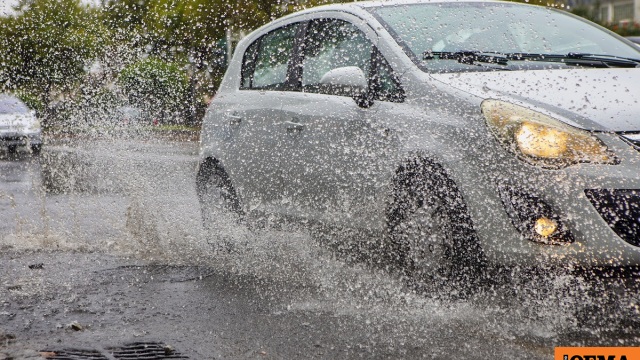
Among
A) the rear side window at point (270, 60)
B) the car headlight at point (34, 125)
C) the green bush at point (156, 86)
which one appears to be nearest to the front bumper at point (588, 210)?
the rear side window at point (270, 60)

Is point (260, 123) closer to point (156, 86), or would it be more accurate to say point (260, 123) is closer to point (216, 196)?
point (216, 196)

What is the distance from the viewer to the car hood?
4215 millimetres

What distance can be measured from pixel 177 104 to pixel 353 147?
31310 millimetres

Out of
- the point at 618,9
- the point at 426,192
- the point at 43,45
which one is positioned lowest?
the point at 618,9

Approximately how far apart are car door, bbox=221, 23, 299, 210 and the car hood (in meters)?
1.51

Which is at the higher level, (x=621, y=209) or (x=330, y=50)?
(x=330, y=50)

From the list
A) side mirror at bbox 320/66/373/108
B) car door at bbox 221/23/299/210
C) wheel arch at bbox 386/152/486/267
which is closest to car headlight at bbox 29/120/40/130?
car door at bbox 221/23/299/210

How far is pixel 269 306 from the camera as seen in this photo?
16.5ft

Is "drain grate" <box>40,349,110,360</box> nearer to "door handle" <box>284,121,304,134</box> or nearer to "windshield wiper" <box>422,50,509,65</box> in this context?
"door handle" <box>284,121,304,134</box>

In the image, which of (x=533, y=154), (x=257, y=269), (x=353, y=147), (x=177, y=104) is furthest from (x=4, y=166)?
(x=177, y=104)

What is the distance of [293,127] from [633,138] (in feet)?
7.61

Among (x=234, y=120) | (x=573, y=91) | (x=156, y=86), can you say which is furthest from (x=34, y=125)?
(x=573, y=91)

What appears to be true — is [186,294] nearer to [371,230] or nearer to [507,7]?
[371,230]

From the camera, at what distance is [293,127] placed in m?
5.85
